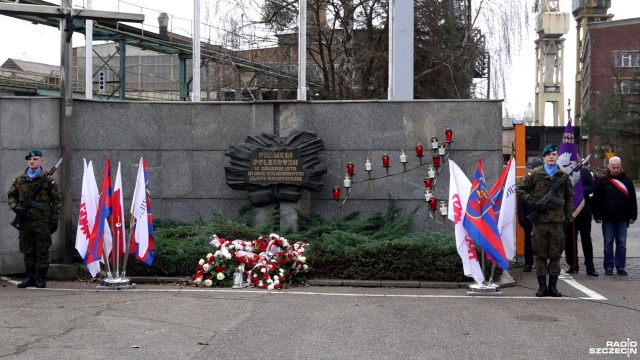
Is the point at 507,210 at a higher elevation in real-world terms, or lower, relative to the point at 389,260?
higher

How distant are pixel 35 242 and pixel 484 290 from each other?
6323mm

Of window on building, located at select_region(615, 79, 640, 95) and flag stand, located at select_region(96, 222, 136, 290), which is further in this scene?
window on building, located at select_region(615, 79, 640, 95)

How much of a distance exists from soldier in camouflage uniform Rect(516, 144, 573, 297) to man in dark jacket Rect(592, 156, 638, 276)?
2.69m

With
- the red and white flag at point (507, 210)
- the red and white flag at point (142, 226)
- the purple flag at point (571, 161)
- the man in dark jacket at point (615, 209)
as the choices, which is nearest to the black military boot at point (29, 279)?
the red and white flag at point (142, 226)

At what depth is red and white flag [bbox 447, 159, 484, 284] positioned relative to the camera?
11664mm

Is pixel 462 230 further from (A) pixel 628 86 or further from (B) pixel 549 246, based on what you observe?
(A) pixel 628 86

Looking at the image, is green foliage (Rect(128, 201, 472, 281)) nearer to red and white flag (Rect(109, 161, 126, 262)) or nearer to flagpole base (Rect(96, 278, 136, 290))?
red and white flag (Rect(109, 161, 126, 262))

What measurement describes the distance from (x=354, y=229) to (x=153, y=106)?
4.16m

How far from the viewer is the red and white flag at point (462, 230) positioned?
11664 mm

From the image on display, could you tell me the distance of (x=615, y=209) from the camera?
537 inches

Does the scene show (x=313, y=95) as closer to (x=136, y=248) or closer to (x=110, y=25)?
(x=110, y=25)

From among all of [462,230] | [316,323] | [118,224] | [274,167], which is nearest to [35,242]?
[118,224]

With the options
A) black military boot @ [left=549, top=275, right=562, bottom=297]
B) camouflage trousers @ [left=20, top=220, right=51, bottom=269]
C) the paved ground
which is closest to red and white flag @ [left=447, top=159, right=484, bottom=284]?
the paved ground

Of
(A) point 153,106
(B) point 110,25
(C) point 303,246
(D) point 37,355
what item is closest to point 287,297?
(C) point 303,246
